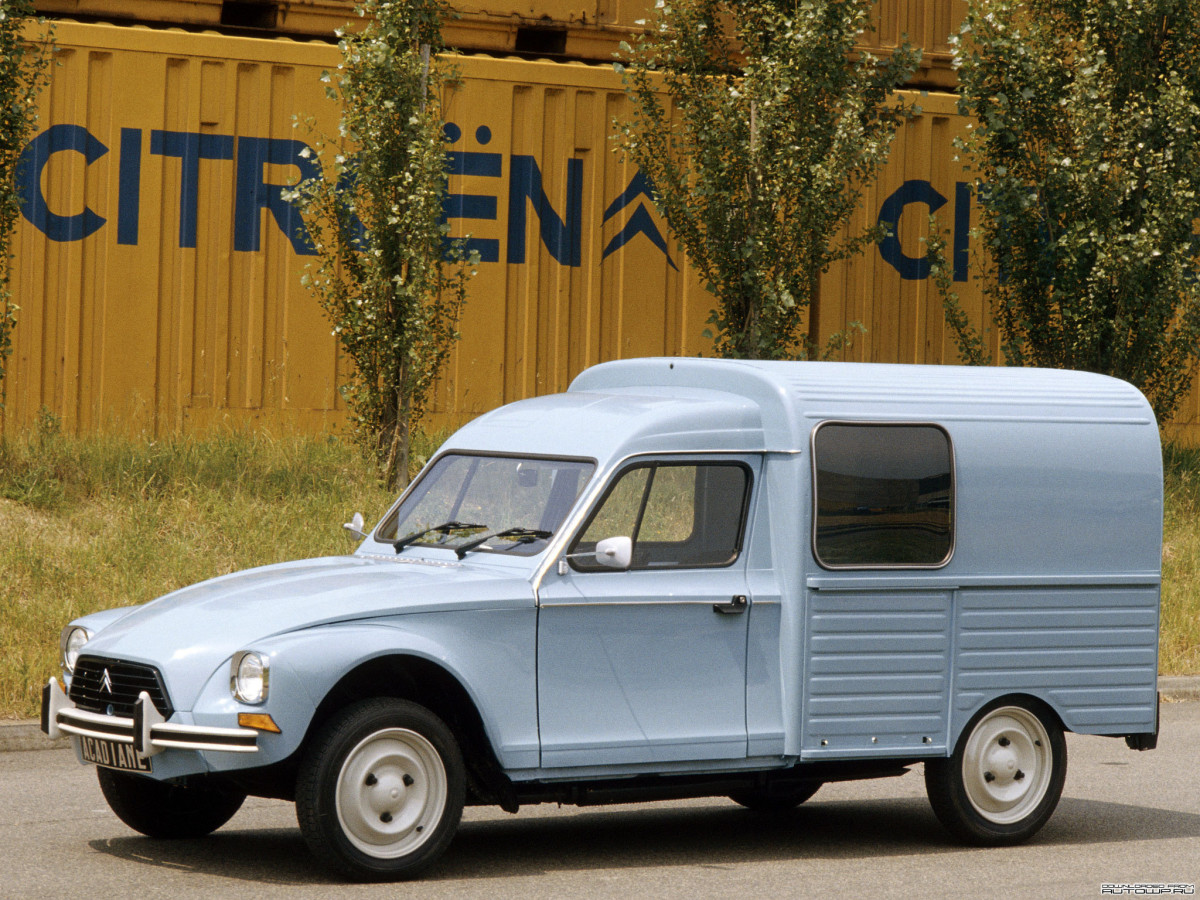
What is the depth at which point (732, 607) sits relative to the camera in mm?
6988

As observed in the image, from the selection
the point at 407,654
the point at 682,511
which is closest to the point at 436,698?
the point at 407,654

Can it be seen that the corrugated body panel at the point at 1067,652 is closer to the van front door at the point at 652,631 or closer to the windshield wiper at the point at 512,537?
the van front door at the point at 652,631

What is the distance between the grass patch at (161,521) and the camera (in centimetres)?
1155

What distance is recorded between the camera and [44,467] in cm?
1373

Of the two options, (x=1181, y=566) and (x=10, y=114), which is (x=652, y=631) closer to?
(x=10, y=114)

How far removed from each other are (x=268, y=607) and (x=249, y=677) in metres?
0.39

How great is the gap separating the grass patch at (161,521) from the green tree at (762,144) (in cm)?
323

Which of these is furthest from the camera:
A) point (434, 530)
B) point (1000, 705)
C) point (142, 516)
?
point (142, 516)

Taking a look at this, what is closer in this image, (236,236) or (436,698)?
(436,698)

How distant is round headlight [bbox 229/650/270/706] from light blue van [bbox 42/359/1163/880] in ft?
0.04

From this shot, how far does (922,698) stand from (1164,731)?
4.68m

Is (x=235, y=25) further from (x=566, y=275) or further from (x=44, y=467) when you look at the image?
(x=44, y=467)

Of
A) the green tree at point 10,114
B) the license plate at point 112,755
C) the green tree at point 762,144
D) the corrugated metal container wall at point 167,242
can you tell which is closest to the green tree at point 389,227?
the corrugated metal container wall at point 167,242

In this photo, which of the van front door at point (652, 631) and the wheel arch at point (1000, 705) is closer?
the van front door at point (652, 631)
